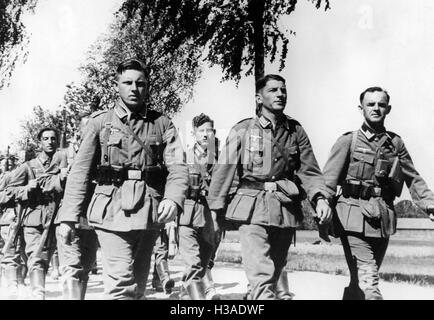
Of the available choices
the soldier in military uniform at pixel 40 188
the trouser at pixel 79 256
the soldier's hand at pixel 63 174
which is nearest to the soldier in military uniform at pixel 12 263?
the soldier in military uniform at pixel 40 188

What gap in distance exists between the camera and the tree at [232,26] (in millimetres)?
9453

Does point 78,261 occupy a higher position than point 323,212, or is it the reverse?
point 323,212

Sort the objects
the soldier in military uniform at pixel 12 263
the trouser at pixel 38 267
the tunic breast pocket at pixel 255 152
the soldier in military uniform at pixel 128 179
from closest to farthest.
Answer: the soldier in military uniform at pixel 128 179, the tunic breast pocket at pixel 255 152, the trouser at pixel 38 267, the soldier in military uniform at pixel 12 263

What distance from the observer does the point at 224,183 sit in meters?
5.84

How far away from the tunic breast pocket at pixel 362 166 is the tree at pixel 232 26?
10.9ft

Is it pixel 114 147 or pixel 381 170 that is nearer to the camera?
pixel 114 147

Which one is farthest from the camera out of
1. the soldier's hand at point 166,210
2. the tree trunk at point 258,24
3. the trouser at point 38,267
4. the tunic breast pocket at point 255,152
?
the tree trunk at point 258,24

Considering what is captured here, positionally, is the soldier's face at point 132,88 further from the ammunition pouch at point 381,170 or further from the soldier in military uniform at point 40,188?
the soldier in military uniform at point 40,188

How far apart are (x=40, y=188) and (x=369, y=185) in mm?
4707

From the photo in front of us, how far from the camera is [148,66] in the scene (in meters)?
12.4

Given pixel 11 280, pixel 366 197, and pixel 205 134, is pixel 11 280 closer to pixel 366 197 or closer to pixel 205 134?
pixel 205 134

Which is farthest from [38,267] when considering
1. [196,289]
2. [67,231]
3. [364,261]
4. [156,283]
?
[364,261]
